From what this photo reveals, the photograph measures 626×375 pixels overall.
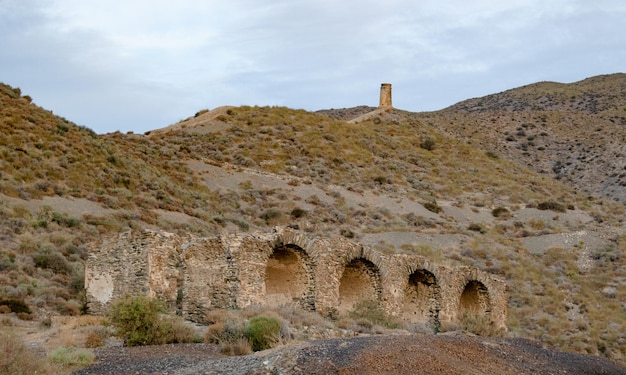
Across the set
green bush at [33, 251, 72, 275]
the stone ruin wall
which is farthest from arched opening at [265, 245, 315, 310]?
green bush at [33, 251, 72, 275]

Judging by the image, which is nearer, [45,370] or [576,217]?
[45,370]

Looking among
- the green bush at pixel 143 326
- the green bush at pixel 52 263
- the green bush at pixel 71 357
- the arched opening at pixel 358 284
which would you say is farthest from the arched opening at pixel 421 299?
the green bush at pixel 71 357

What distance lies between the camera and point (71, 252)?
30219mm

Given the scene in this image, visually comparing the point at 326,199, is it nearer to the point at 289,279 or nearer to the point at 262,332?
the point at 289,279

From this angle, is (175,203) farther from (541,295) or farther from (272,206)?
(541,295)

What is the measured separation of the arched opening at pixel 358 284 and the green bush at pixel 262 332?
8059mm

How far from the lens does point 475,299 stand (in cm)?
3148

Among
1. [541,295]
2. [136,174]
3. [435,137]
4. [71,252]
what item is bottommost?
[541,295]

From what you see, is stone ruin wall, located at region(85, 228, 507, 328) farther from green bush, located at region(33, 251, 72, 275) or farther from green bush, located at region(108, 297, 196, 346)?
green bush, located at region(33, 251, 72, 275)

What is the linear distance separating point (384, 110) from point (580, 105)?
3255 centimetres

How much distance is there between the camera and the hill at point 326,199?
109 ft

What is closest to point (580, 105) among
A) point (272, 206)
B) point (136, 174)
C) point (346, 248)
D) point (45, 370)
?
point (272, 206)

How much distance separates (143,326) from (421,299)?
12608 millimetres

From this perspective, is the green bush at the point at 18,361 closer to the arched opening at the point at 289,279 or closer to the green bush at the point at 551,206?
the arched opening at the point at 289,279
